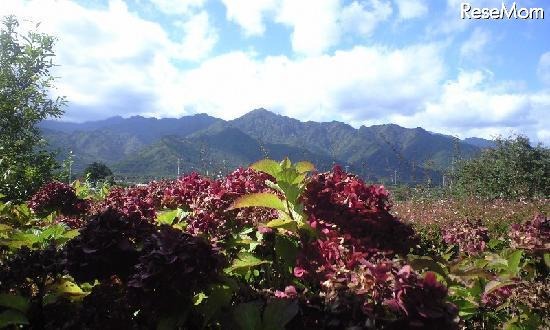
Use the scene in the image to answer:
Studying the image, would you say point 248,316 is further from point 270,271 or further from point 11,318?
point 11,318

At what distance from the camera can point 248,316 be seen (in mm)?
2061

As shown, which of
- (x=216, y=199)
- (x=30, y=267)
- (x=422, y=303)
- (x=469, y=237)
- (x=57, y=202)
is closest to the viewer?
(x=422, y=303)

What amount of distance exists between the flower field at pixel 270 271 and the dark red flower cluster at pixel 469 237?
0.45m

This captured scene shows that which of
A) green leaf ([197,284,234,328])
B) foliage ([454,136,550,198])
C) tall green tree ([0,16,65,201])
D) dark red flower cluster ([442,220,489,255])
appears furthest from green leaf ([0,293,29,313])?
foliage ([454,136,550,198])

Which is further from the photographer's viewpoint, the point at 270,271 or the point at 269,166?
the point at 270,271

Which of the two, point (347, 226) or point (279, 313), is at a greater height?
point (347, 226)

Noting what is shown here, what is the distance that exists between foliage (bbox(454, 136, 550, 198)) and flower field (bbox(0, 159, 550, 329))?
39.4 m

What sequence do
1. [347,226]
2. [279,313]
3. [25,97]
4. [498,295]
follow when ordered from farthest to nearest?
1. [25,97]
2. [498,295]
3. [347,226]
4. [279,313]

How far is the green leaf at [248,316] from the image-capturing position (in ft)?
6.68

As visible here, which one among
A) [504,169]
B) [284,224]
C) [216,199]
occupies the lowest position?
[284,224]

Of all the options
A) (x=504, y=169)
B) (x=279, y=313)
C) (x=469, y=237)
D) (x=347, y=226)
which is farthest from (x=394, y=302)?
(x=504, y=169)

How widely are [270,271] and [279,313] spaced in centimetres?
99

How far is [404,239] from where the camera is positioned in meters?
2.50

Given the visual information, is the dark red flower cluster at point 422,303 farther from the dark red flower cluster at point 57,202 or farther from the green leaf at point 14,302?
the dark red flower cluster at point 57,202
